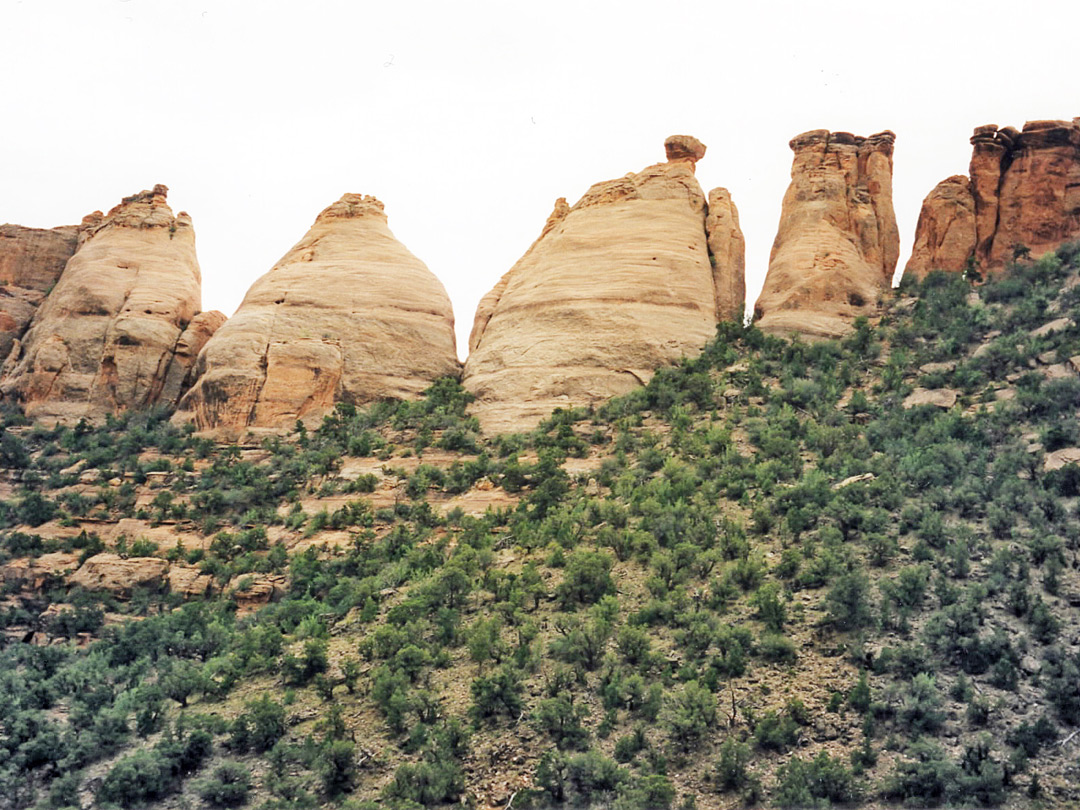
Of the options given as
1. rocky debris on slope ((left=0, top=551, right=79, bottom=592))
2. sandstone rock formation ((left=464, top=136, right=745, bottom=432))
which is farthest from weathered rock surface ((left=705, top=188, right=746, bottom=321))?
rocky debris on slope ((left=0, top=551, right=79, bottom=592))

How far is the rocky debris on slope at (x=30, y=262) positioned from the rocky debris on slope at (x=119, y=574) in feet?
72.3

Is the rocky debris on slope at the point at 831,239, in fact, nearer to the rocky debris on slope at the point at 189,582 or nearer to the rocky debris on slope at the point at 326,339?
the rocky debris on slope at the point at 326,339

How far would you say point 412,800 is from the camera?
21406mm

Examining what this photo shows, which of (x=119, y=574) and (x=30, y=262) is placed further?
(x=30, y=262)

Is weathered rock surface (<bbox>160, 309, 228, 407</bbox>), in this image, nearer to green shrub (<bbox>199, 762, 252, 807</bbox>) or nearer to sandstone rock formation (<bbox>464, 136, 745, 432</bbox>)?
sandstone rock formation (<bbox>464, 136, 745, 432</bbox>)

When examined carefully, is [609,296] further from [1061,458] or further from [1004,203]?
[1061,458]

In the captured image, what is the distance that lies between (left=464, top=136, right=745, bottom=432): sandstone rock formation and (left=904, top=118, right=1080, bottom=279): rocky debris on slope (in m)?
7.42

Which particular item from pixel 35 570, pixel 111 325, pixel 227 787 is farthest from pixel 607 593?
pixel 111 325

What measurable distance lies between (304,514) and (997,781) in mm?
22347

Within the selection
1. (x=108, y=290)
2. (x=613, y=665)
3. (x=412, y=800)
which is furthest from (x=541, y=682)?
(x=108, y=290)

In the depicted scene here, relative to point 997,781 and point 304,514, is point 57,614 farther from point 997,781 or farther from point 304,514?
point 997,781

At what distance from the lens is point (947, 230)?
43594mm

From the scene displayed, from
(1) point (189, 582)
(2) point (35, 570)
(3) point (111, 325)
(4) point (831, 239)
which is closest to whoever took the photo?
(1) point (189, 582)

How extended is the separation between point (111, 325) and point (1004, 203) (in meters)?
34.7
